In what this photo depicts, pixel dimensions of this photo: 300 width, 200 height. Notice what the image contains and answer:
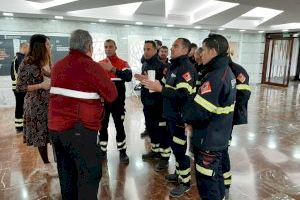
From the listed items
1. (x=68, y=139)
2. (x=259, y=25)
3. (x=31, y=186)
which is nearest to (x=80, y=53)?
(x=68, y=139)

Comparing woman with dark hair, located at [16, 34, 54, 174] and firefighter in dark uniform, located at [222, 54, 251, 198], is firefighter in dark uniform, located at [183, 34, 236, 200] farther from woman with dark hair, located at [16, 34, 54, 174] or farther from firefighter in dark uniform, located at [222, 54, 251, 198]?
woman with dark hair, located at [16, 34, 54, 174]

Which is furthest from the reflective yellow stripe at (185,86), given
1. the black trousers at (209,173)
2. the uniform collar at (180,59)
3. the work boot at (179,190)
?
the work boot at (179,190)

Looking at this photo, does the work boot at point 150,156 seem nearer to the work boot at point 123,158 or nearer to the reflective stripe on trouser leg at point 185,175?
the work boot at point 123,158

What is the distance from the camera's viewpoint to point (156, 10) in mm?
6879

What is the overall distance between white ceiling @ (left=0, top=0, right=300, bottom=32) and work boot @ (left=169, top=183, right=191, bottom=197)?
3424 millimetres

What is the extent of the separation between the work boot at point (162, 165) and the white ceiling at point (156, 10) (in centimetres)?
301

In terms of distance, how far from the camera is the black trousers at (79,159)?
183 centimetres

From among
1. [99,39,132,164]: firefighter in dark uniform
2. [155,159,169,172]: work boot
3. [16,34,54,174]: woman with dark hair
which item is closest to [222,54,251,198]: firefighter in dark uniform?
[155,159,169,172]: work boot

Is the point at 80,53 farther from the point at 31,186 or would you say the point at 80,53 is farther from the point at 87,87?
the point at 31,186

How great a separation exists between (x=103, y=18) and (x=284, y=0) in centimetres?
436

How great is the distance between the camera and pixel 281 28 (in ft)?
32.9

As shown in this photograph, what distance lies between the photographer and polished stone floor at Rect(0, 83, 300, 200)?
2.75 meters

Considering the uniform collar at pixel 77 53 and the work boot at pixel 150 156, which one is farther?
the work boot at pixel 150 156

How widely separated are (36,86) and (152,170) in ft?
5.71
